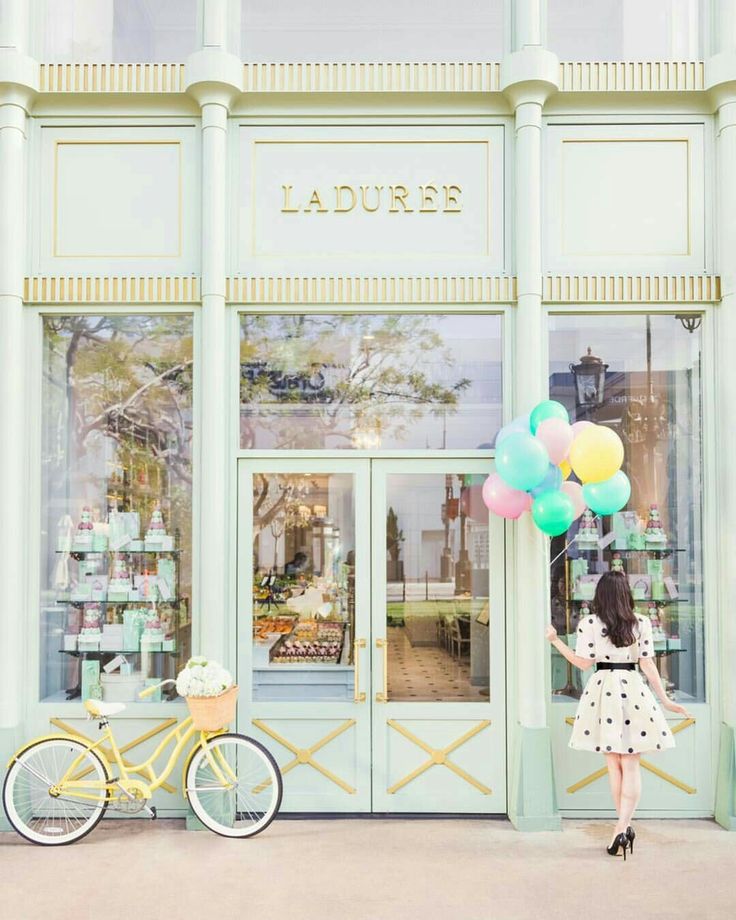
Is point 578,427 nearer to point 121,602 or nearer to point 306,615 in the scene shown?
point 306,615

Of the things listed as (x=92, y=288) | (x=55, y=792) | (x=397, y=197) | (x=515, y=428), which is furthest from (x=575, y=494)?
(x=55, y=792)

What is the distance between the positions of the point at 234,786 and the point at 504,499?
2.36 meters

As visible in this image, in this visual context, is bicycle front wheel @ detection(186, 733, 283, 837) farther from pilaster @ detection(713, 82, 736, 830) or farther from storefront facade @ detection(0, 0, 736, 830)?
pilaster @ detection(713, 82, 736, 830)

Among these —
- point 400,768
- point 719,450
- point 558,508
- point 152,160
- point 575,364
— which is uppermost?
point 152,160

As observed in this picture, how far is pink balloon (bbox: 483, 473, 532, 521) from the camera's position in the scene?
5355 mm

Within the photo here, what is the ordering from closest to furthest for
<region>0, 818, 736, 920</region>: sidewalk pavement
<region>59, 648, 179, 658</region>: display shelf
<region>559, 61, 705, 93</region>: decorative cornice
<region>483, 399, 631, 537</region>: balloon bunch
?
<region>0, 818, 736, 920</region>: sidewalk pavement
<region>483, 399, 631, 537</region>: balloon bunch
<region>559, 61, 705, 93</region>: decorative cornice
<region>59, 648, 179, 658</region>: display shelf

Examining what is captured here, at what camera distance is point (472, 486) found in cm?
590

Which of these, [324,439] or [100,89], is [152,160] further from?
[324,439]

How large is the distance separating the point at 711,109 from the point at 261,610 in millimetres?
4451

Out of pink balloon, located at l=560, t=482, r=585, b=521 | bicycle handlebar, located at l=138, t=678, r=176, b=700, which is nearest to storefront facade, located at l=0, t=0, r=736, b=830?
bicycle handlebar, located at l=138, t=678, r=176, b=700

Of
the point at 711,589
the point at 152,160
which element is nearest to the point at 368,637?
the point at 711,589

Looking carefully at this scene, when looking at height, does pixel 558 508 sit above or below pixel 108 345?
below

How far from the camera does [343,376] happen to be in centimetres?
602

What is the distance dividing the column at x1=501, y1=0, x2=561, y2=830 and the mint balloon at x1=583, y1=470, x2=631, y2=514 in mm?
481
